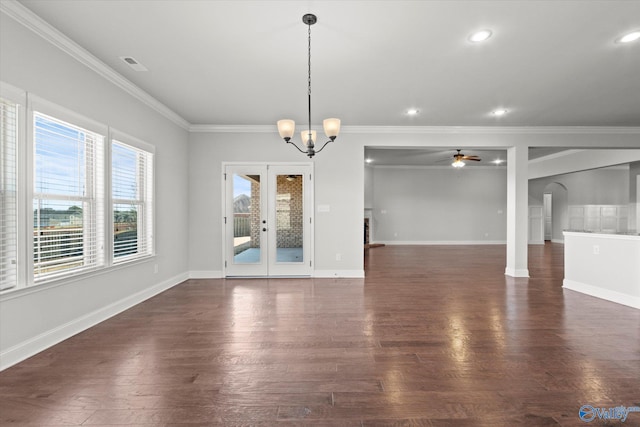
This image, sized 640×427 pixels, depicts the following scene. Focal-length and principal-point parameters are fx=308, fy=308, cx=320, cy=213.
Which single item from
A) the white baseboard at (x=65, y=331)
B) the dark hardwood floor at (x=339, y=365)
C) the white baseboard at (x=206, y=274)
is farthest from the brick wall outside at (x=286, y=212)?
the white baseboard at (x=65, y=331)

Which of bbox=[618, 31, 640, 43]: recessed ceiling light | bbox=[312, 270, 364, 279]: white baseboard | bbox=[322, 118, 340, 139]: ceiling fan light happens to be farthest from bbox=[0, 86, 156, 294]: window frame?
bbox=[618, 31, 640, 43]: recessed ceiling light

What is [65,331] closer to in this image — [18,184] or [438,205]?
[18,184]

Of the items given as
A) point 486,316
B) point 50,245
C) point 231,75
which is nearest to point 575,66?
point 486,316

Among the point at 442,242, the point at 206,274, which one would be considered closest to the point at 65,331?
the point at 206,274

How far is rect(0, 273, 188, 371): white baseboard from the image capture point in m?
2.46

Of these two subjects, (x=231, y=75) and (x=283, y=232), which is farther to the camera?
(x=283, y=232)

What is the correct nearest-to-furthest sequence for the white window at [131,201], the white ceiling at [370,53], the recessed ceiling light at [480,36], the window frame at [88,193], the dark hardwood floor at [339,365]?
1. the dark hardwood floor at [339,365]
2. the white ceiling at [370,53]
3. the window frame at [88,193]
4. the recessed ceiling light at [480,36]
5. the white window at [131,201]

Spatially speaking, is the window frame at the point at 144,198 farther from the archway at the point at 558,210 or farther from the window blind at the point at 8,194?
the archway at the point at 558,210

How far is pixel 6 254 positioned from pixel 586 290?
6881 mm

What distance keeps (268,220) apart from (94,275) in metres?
2.88

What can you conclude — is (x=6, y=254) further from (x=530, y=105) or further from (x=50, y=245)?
(x=530, y=105)

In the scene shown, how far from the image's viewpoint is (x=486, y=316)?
3623 mm

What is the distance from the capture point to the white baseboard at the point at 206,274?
19.1 ft

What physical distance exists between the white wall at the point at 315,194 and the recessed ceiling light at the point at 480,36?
3040mm
